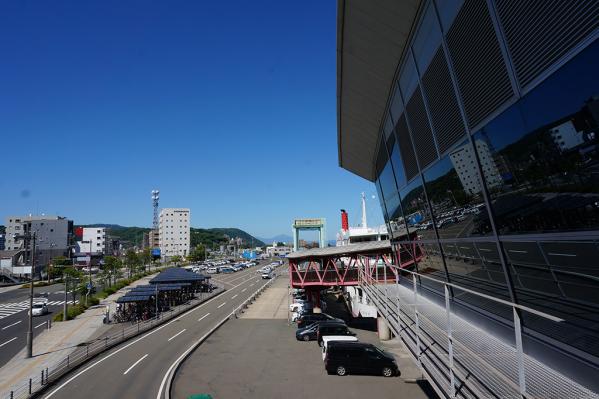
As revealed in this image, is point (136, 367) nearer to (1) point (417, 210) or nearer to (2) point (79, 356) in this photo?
(2) point (79, 356)

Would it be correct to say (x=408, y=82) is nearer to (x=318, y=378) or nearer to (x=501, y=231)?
(x=501, y=231)

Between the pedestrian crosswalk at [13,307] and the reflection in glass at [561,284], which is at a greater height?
the reflection in glass at [561,284]

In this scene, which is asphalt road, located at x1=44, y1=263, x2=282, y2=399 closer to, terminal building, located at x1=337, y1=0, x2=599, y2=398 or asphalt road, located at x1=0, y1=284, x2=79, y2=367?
asphalt road, located at x1=0, y1=284, x2=79, y2=367

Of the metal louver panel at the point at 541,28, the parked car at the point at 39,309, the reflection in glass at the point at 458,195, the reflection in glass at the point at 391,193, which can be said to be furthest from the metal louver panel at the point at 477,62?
the parked car at the point at 39,309

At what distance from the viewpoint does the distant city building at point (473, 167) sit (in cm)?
657

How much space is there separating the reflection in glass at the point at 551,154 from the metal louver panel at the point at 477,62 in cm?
40

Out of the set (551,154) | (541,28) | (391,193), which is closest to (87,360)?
(391,193)

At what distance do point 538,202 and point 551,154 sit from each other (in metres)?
0.85

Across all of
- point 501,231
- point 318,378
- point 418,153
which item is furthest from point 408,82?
point 318,378

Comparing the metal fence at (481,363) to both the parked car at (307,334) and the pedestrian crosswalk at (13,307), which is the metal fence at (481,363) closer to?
the parked car at (307,334)

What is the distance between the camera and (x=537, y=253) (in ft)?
19.4

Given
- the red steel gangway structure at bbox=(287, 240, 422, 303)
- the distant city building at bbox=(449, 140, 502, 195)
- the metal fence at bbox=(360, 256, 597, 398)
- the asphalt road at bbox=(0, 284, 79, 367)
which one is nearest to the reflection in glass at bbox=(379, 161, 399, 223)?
the distant city building at bbox=(449, 140, 502, 195)

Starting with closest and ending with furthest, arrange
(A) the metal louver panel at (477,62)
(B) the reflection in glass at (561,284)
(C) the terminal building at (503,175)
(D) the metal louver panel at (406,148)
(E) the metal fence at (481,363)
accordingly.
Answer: (E) the metal fence at (481,363)
(C) the terminal building at (503,175)
(B) the reflection in glass at (561,284)
(A) the metal louver panel at (477,62)
(D) the metal louver panel at (406,148)

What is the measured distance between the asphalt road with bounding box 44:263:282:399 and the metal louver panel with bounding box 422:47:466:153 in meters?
→ 15.9
